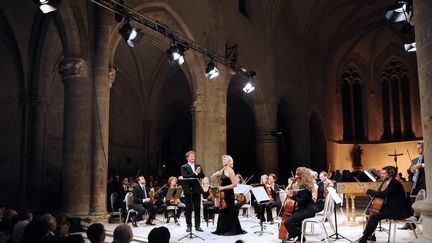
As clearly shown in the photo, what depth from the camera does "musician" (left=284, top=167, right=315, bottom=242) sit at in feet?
22.2

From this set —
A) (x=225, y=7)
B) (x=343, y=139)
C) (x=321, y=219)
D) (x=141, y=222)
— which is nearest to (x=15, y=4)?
(x=225, y=7)

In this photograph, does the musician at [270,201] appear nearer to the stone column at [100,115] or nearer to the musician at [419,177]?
the musician at [419,177]

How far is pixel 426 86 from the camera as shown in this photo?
403 cm

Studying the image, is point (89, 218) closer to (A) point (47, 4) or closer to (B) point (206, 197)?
(B) point (206, 197)

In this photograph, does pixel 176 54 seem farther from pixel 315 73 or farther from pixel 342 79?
pixel 342 79

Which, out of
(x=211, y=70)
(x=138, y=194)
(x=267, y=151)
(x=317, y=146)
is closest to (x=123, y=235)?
(x=138, y=194)

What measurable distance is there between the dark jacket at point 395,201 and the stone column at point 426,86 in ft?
9.44

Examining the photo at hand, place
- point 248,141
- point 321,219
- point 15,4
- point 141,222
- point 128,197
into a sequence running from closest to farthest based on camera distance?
point 321,219 < point 128,197 < point 141,222 < point 15,4 < point 248,141

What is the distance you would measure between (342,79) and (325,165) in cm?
740

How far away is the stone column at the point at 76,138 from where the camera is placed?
10.1 meters

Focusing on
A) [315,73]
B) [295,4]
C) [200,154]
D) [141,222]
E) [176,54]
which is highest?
[295,4]

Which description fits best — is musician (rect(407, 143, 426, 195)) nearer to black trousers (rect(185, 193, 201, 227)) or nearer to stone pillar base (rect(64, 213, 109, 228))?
black trousers (rect(185, 193, 201, 227))

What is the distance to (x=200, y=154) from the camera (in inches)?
575

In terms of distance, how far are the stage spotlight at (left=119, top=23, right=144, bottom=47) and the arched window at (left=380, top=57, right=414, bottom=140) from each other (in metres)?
22.4
